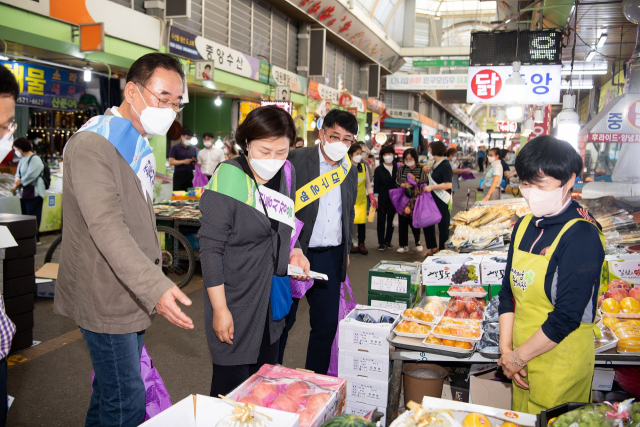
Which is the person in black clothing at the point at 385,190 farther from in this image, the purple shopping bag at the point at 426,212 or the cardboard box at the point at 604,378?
the cardboard box at the point at 604,378

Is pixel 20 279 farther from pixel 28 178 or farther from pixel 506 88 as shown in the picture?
pixel 506 88

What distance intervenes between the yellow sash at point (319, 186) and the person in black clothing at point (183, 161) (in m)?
7.92

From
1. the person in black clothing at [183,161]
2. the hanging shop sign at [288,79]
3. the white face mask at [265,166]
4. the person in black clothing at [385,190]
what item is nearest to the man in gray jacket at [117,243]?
the white face mask at [265,166]

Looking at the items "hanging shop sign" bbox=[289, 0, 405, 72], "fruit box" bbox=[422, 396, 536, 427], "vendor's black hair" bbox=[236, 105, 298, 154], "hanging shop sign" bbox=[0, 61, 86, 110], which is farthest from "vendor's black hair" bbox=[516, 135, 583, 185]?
"hanging shop sign" bbox=[289, 0, 405, 72]

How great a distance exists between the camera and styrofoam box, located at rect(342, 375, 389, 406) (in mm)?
3154

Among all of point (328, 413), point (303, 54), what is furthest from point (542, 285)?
point (303, 54)

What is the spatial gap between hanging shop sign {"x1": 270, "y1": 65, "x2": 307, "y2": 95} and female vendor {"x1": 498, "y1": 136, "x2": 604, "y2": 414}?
539 inches

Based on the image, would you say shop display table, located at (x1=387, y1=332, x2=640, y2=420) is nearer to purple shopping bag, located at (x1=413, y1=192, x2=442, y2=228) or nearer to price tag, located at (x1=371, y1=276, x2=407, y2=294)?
price tag, located at (x1=371, y1=276, x2=407, y2=294)

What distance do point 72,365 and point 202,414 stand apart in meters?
3.06

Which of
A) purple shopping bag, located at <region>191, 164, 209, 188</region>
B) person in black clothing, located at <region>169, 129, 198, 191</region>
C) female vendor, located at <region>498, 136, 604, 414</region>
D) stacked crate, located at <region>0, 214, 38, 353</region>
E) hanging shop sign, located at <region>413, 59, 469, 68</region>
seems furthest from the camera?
hanging shop sign, located at <region>413, 59, 469, 68</region>

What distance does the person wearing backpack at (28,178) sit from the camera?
28.2 ft

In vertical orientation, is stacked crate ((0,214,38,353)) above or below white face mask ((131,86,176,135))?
below

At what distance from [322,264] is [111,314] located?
6.10 ft

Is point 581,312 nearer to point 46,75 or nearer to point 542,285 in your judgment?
point 542,285
